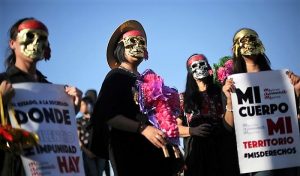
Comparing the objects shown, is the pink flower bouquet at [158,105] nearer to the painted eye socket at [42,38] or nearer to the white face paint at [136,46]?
the white face paint at [136,46]

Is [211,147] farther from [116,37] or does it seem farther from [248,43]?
[116,37]

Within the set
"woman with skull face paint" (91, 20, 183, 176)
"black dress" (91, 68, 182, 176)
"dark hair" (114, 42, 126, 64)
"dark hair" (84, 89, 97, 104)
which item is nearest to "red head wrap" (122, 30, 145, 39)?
"dark hair" (114, 42, 126, 64)

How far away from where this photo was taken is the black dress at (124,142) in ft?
17.8

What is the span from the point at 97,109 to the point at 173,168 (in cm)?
87

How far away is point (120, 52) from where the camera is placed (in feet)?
20.1

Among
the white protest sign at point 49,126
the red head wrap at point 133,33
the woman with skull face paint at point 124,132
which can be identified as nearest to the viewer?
the white protest sign at point 49,126

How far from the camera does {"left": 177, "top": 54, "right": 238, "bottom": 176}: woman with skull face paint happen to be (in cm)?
727

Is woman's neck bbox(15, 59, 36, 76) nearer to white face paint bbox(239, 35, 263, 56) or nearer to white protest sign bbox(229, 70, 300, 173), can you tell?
white protest sign bbox(229, 70, 300, 173)

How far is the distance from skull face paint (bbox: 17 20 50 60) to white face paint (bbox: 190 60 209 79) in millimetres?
3277

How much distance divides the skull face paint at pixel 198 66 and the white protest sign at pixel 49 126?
3271mm

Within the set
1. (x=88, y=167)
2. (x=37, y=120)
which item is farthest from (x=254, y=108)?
(x=88, y=167)

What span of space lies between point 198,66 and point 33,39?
11.5ft

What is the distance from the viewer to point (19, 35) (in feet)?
16.1

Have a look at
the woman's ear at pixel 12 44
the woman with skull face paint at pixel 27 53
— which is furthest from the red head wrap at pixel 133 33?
the woman's ear at pixel 12 44
